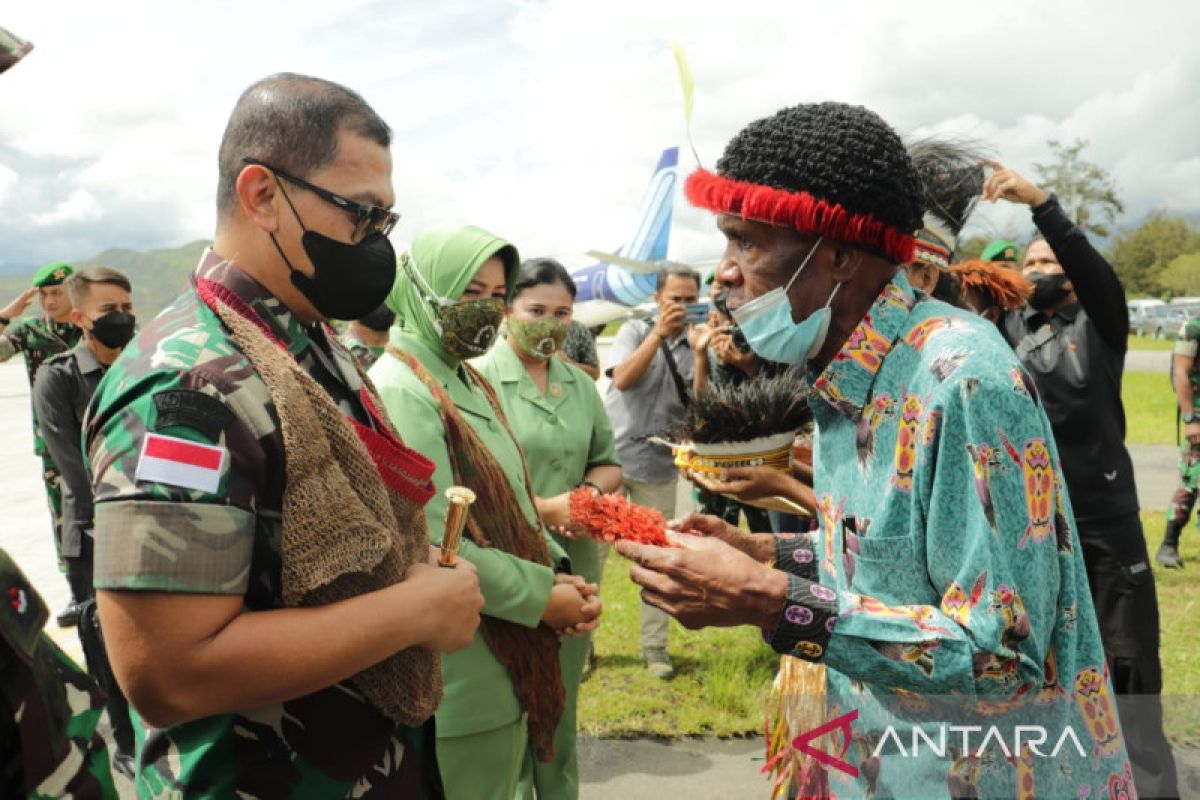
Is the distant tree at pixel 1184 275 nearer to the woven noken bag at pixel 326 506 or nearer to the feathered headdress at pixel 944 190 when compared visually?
the feathered headdress at pixel 944 190

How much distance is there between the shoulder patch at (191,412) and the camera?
143cm

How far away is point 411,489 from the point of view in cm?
186

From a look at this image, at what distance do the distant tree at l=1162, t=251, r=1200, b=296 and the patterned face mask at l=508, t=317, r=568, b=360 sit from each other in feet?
278

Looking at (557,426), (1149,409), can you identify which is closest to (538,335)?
(557,426)

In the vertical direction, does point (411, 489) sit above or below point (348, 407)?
below

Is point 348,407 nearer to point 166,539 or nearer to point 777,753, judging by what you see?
point 166,539

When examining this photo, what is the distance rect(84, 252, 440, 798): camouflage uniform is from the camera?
54.5 inches

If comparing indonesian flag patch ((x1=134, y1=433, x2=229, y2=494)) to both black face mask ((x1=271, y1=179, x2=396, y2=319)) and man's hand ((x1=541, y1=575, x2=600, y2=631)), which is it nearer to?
black face mask ((x1=271, y1=179, x2=396, y2=319))

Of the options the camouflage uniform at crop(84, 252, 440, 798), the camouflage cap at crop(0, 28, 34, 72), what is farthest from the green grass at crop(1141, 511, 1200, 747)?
the camouflage cap at crop(0, 28, 34, 72)

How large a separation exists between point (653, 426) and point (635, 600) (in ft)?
5.08

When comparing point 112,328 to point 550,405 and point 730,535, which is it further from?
point 730,535

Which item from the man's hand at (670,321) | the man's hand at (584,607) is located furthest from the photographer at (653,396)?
the man's hand at (584,607)

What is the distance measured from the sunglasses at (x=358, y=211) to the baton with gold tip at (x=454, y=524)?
2.03ft

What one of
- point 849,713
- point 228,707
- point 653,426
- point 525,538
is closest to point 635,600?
point 653,426
